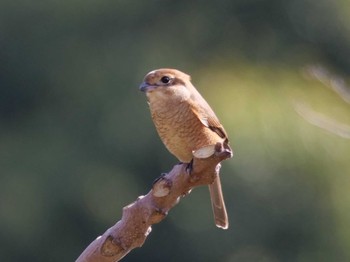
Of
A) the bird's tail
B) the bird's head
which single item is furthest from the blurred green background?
the bird's head

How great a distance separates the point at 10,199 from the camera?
32.9 ft

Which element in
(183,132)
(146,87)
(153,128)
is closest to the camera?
(183,132)

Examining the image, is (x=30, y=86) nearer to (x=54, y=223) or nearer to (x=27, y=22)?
(x=27, y=22)

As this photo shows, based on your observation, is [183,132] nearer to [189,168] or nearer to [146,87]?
[146,87]

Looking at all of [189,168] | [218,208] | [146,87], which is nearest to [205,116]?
[146,87]

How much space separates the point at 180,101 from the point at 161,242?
5.18 metres

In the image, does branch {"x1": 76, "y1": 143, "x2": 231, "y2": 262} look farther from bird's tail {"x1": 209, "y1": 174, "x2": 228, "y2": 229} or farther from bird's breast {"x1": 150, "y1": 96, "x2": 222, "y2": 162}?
bird's tail {"x1": 209, "y1": 174, "x2": 228, "y2": 229}

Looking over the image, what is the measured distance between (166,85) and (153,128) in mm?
4476

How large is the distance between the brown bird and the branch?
0.67 metres

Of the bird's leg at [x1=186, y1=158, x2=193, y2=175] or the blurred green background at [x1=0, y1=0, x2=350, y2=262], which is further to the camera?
the blurred green background at [x1=0, y1=0, x2=350, y2=262]

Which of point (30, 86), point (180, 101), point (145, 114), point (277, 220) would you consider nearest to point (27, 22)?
point (30, 86)

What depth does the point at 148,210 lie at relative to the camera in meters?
3.64

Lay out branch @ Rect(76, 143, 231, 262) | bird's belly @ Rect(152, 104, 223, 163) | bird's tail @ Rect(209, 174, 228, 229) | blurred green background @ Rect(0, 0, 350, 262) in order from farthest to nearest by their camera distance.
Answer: blurred green background @ Rect(0, 0, 350, 262)
bird's tail @ Rect(209, 174, 228, 229)
bird's belly @ Rect(152, 104, 223, 163)
branch @ Rect(76, 143, 231, 262)

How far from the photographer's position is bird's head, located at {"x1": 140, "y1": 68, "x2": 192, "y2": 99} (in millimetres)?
4512
